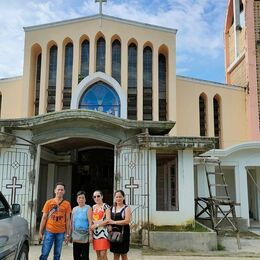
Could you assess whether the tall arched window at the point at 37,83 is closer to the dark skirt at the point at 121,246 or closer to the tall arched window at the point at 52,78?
the tall arched window at the point at 52,78

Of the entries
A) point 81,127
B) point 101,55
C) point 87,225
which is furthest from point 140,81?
point 87,225

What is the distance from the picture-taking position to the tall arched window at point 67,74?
1864 cm

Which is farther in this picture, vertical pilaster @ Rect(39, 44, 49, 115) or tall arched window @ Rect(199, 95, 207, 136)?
tall arched window @ Rect(199, 95, 207, 136)

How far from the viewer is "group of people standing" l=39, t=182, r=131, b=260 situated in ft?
19.4

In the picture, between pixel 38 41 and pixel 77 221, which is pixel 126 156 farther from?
pixel 38 41

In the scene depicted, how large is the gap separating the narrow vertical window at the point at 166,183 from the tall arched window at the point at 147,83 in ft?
22.5

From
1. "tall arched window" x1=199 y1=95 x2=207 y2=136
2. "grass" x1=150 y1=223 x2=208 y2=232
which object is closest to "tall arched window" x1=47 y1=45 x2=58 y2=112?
"tall arched window" x1=199 y1=95 x2=207 y2=136

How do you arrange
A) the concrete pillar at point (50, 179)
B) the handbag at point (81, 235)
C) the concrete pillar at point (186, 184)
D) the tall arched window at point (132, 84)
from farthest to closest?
the tall arched window at point (132, 84) < the concrete pillar at point (50, 179) < the concrete pillar at point (186, 184) < the handbag at point (81, 235)

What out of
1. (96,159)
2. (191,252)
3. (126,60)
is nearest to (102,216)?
(191,252)

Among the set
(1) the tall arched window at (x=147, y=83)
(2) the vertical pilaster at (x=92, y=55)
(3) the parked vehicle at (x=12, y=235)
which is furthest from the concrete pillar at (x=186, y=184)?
(2) the vertical pilaster at (x=92, y=55)

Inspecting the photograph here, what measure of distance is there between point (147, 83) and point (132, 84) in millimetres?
798

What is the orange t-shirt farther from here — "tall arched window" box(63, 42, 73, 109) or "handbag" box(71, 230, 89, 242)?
"tall arched window" box(63, 42, 73, 109)

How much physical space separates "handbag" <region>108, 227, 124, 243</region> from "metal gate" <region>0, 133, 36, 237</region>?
4.64 metres

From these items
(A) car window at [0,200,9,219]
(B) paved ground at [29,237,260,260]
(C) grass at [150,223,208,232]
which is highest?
(A) car window at [0,200,9,219]
